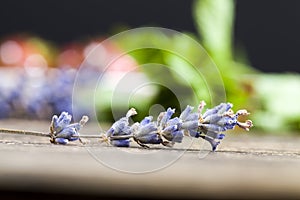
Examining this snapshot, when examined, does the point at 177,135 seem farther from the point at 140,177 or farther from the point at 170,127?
the point at 140,177

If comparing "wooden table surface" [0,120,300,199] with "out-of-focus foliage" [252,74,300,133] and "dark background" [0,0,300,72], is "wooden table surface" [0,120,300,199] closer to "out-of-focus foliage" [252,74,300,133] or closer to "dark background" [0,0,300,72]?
"out-of-focus foliage" [252,74,300,133]

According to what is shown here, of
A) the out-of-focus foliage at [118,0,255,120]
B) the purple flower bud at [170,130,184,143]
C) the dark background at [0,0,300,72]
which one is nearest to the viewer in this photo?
the purple flower bud at [170,130,184,143]

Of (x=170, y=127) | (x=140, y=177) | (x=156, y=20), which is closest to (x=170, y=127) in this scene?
(x=170, y=127)

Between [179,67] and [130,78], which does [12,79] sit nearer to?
[130,78]

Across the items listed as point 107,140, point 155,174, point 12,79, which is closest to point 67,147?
point 107,140

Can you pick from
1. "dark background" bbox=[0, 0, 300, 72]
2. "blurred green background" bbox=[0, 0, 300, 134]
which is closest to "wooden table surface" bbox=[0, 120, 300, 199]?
"blurred green background" bbox=[0, 0, 300, 134]

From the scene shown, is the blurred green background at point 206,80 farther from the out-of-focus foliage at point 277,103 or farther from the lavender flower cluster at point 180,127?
the lavender flower cluster at point 180,127

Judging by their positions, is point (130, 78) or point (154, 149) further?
point (130, 78)
